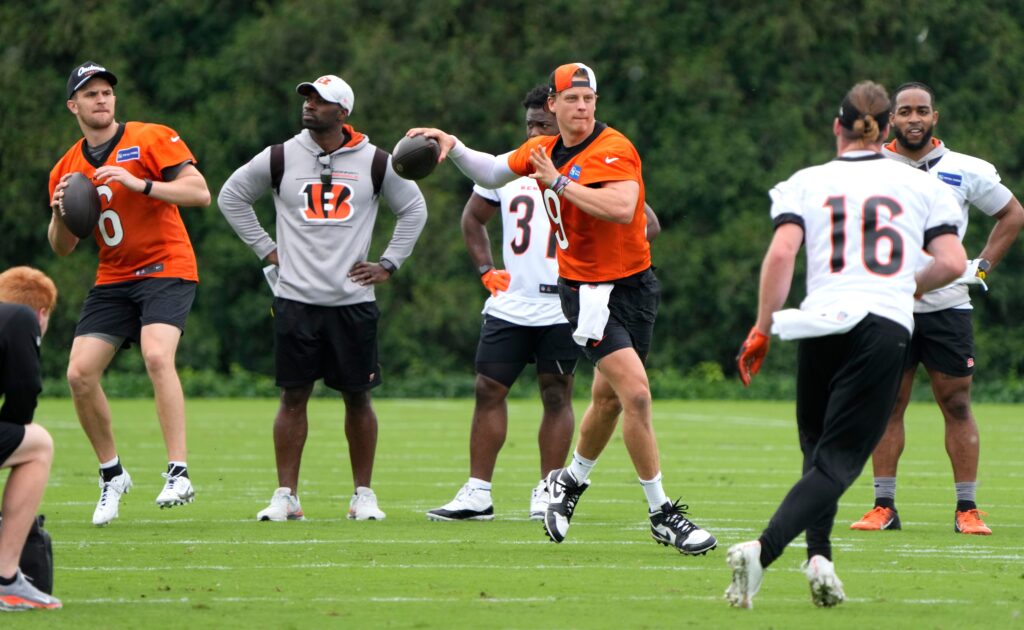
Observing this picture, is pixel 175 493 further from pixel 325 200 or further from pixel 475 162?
pixel 475 162

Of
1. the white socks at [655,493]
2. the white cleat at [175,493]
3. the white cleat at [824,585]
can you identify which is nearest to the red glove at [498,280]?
the white cleat at [175,493]

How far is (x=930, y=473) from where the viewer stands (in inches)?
515

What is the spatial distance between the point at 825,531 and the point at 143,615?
2434 mm

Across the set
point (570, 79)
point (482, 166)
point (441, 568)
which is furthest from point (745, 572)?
point (482, 166)

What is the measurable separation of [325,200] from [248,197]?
54 cm

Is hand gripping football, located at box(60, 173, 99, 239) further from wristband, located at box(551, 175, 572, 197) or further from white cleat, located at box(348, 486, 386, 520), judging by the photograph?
wristband, located at box(551, 175, 572, 197)

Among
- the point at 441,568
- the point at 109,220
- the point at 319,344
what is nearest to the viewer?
the point at 441,568

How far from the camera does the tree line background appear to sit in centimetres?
3216

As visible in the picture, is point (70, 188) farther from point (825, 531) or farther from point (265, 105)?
point (265, 105)

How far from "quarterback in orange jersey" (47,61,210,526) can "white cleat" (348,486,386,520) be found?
41.4 inches

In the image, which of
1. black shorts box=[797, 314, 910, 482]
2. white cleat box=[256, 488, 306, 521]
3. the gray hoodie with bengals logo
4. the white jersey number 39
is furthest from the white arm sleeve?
black shorts box=[797, 314, 910, 482]

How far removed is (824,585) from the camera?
6.12 meters

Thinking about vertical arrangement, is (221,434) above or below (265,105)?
below

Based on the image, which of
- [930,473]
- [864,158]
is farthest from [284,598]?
[930,473]
